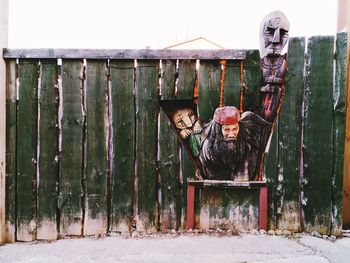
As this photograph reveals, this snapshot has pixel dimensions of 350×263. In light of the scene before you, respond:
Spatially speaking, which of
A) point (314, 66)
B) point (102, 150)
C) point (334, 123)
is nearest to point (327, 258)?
point (334, 123)

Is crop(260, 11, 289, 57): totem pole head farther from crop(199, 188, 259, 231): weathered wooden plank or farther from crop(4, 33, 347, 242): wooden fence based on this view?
crop(199, 188, 259, 231): weathered wooden plank

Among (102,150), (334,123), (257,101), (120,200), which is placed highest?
(257,101)

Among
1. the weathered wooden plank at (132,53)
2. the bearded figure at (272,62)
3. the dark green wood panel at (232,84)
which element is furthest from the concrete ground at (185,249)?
the weathered wooden plank at (132,53)

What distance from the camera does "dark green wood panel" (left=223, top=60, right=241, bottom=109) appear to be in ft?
9.81

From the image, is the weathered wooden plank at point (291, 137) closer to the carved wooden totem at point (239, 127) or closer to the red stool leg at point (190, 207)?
the carved wooden totem at point (239, 127)

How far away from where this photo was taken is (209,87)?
3.00m

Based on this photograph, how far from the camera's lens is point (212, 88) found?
300cm

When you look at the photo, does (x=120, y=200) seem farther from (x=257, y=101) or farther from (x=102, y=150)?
(x=257, y=101)

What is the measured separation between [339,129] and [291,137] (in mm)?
431

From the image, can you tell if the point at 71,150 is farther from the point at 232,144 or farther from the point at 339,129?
the point at 339,129

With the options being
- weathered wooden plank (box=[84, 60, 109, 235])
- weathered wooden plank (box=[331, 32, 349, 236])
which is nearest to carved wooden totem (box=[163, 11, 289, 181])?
weathered wooden plank (box=[331, 32, 349, 236])

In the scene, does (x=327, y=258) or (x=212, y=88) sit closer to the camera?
(x=327, y=258)

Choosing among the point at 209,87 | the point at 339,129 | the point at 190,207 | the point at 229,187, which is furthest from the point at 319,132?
the point at 190,207

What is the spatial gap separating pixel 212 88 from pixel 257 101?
1.40 ft
